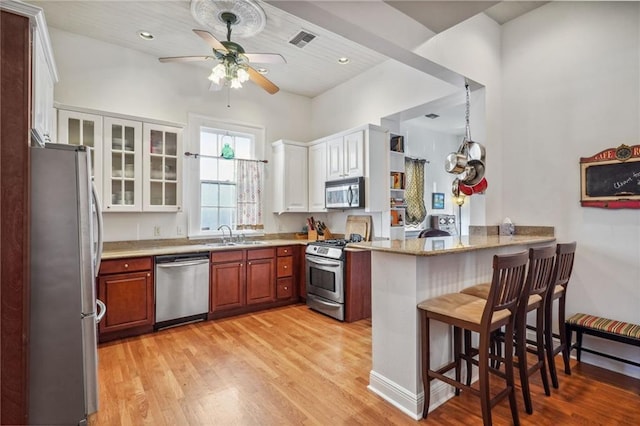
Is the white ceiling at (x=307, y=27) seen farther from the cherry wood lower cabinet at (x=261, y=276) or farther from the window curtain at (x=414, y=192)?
the cherry wood lower cabinet at (x=261, y=276)

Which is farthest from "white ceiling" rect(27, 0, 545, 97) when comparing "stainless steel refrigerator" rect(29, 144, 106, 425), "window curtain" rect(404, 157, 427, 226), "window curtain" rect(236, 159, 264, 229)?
"window curtain" rect(404, 157, 427, 226)

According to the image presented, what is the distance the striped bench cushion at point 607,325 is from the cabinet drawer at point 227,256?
349 cm

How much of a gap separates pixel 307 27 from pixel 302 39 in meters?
0.25

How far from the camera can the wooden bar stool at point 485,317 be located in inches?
70.6

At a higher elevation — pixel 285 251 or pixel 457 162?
pixel 457 162

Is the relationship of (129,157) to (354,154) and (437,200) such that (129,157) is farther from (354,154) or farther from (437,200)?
(437,200)

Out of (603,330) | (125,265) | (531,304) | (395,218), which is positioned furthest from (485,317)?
(125,265)

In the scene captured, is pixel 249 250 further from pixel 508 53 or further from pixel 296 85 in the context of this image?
pixel 508 53

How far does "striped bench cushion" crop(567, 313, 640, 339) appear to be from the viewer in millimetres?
2428

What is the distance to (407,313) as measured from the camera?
7.12 ft

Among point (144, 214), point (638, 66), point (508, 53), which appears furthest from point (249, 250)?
point (638, 66)

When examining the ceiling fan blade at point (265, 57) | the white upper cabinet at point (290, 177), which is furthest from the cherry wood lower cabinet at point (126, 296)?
the ceiling fan blade at point (265, 57)

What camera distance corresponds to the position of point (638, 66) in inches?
104

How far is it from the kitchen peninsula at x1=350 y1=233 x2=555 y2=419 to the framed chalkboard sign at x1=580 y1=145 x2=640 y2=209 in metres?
1.14
